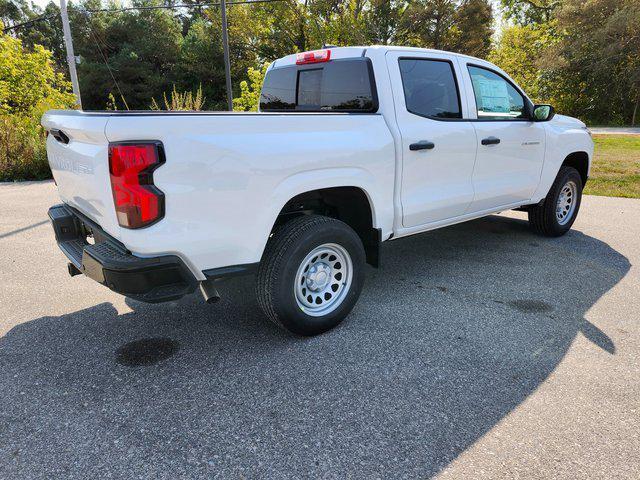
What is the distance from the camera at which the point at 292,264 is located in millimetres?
3002

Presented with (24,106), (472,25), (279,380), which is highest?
(472,25)

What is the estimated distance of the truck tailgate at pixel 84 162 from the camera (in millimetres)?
2479

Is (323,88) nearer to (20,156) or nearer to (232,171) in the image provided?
(232,171)

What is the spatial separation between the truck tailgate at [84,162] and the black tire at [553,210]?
4.70 m

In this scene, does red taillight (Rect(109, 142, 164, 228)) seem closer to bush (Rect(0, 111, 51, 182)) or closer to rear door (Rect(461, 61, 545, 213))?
rear door (Rect(461, 61, 545, 213))

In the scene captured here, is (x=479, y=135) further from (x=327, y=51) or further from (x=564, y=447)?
(x=564, y=447)

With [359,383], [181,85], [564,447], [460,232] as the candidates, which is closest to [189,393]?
[359,383]

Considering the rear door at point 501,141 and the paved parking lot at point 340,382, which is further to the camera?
the rear door at point 501,141

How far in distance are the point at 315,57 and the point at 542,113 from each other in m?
2.35

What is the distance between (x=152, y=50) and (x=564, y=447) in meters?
42.0

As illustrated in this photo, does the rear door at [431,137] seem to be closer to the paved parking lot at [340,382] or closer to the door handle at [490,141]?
the door handle at [490,141]

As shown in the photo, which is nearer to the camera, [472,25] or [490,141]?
[490,141]

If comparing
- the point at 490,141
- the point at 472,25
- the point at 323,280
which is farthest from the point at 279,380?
the point at 472,25

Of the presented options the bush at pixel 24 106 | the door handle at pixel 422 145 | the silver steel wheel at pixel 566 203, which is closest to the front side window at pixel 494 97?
the door handle at pixel 422 145
